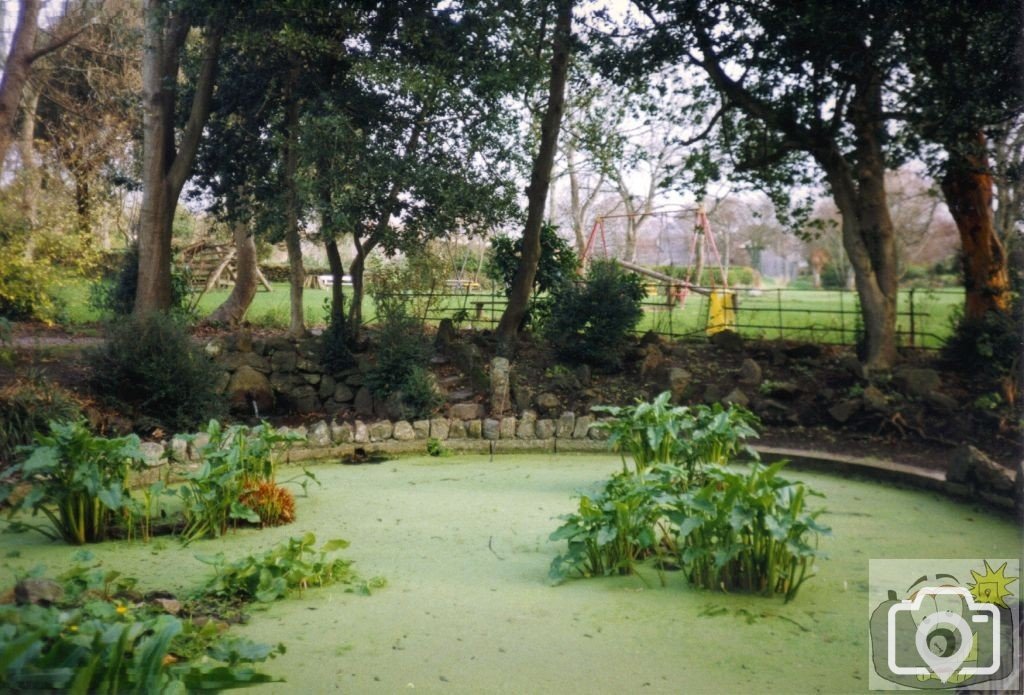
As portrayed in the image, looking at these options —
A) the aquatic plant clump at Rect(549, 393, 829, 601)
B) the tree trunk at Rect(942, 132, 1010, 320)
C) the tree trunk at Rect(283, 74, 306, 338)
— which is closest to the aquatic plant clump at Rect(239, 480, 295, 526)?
the aquatic plant clump at Rect(549, 393, 829, 601)

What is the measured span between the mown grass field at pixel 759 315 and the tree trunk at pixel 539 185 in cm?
114

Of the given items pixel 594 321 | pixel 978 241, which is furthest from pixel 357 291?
pixel 978 241

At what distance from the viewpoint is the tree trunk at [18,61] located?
1026cm

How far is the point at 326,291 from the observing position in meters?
17.2

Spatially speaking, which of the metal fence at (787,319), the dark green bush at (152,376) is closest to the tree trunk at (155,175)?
the metal fence at (787,319)

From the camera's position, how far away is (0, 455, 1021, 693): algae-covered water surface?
2.48m

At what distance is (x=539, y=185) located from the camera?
897 cm

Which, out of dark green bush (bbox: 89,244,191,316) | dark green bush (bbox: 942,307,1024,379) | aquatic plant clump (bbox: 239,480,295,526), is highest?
dark green bush (bbox: 89,244,191,316)

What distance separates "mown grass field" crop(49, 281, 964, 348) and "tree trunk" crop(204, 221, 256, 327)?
33cm

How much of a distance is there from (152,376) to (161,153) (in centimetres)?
406

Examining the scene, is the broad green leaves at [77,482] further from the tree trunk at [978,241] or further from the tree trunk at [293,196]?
the tree trunk at [978,241]

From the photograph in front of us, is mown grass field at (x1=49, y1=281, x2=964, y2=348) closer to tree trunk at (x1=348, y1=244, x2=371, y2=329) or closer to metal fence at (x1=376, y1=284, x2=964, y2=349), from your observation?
metal fence at (x1=376, y1=284, x2=964, y2=349)

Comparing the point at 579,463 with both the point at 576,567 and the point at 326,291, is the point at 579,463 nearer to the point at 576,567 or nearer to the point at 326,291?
the point at 576,567

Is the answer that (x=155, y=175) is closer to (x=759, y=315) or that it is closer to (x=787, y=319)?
(x=787, y=319)
